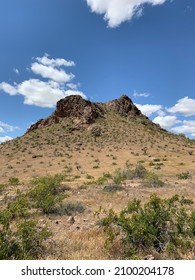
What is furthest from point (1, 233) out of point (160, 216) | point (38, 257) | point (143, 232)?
point (160, 216)

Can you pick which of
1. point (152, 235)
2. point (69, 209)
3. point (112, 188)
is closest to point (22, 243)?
point (152, 235)

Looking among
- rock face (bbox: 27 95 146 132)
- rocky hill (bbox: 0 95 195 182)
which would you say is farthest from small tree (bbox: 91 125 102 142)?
rock face (bbox: 27 95 146 132)

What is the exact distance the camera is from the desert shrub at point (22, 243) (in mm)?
5651

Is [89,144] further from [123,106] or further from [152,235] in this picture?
[152,235]

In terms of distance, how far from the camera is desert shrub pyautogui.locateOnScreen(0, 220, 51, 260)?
5651 mm

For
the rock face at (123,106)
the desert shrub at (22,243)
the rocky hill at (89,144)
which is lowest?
the desert shrub at (22,243)

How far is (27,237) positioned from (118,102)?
72.9 meters

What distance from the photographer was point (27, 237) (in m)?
6.11

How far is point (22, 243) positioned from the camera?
593 centimetres

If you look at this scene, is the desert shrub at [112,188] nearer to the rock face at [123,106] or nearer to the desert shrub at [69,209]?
the desert shrub at [69,209]

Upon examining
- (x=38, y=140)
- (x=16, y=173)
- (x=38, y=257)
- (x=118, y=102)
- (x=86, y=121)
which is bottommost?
(x=38, y=257)

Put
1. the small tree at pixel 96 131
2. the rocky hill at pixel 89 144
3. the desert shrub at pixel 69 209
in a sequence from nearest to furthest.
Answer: the desert shrub at pixel 69 209
the rocky hill at pixel 89 144
the small tree at pixel 96 131

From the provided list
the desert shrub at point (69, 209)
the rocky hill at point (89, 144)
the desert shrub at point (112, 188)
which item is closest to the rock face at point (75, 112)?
the rocky hill at point (89, 144)
